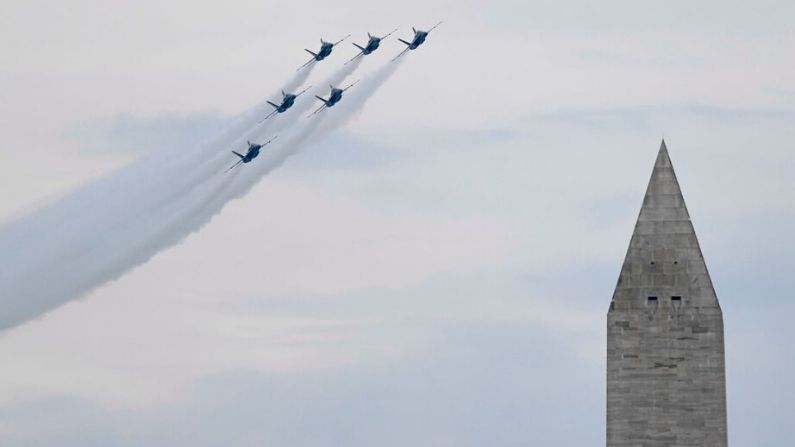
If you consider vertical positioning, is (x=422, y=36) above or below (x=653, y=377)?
above

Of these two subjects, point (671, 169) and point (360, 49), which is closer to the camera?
point (671, 169)

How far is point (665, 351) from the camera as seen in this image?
284 ft

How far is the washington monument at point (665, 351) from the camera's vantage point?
283 feet

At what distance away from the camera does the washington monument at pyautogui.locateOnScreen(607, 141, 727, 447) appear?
283 ft

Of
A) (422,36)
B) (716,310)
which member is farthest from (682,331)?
(422,36)

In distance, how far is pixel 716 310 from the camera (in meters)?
86.3

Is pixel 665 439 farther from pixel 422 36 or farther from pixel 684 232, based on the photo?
pixel 422 36

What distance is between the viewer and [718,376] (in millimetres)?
86250

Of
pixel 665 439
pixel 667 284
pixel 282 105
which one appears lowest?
pixel 665 439

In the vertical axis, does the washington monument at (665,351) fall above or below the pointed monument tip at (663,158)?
below

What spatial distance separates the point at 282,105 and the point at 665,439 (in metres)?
57.6

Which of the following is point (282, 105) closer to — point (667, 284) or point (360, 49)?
point (360, 49)

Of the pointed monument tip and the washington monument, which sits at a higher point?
the pointed monument tip

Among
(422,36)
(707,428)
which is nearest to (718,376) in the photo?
(707,428)
